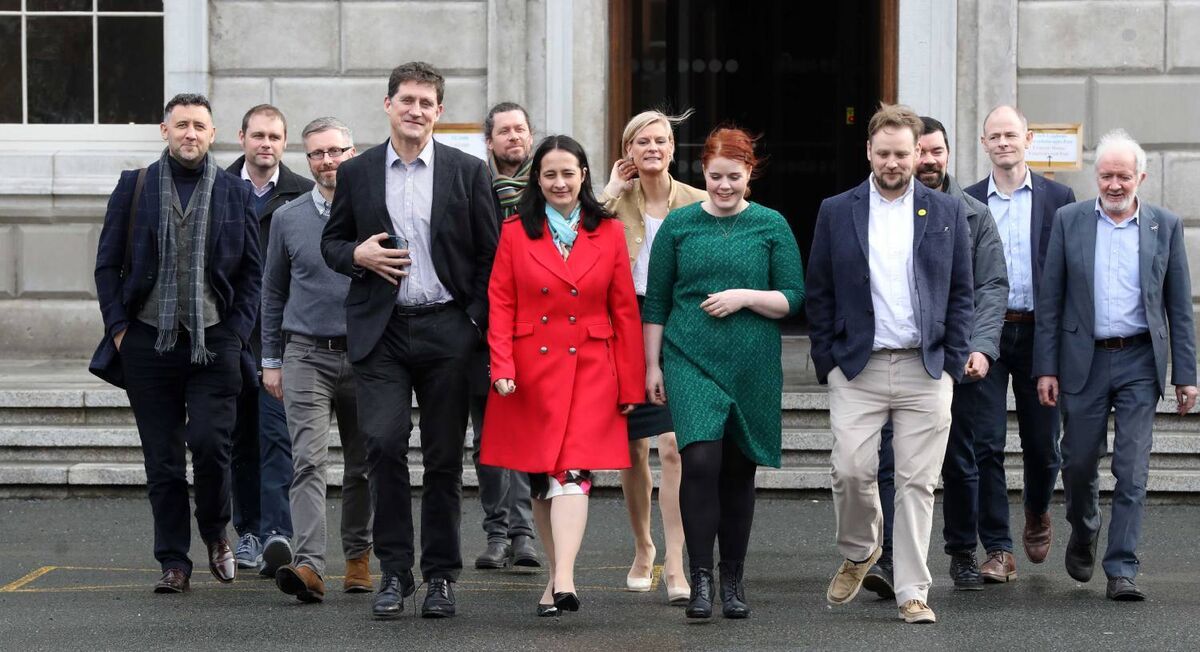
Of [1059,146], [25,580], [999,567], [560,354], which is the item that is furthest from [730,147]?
[1059,146]

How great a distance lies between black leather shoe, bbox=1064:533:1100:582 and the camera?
7.71m

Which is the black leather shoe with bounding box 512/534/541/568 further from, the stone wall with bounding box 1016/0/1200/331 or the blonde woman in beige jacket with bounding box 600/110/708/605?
the stone wall with bounding box 1016/0/1200/331

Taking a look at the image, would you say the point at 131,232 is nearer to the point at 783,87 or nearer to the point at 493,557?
the point at 493,557

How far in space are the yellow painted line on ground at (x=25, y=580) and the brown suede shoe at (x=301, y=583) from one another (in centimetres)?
123

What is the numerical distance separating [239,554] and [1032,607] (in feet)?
11.2

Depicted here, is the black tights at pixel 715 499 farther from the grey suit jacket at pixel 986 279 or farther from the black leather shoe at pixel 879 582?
the grey suit jacket at pixel 986 279

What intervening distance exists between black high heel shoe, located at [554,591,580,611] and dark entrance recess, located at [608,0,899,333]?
8.18 meters

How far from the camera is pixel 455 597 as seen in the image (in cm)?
755

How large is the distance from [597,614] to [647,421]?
0.84 m

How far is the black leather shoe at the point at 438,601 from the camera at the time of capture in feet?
23.1

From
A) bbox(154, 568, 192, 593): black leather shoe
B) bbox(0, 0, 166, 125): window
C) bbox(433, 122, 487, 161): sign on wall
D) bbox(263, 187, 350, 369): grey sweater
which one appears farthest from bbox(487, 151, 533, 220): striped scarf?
bbox(0, 0, 166, 125): window

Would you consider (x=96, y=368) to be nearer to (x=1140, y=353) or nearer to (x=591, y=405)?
(x=591, y=405)

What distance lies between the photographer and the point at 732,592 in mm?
7035

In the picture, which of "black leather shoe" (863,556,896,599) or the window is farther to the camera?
the window
